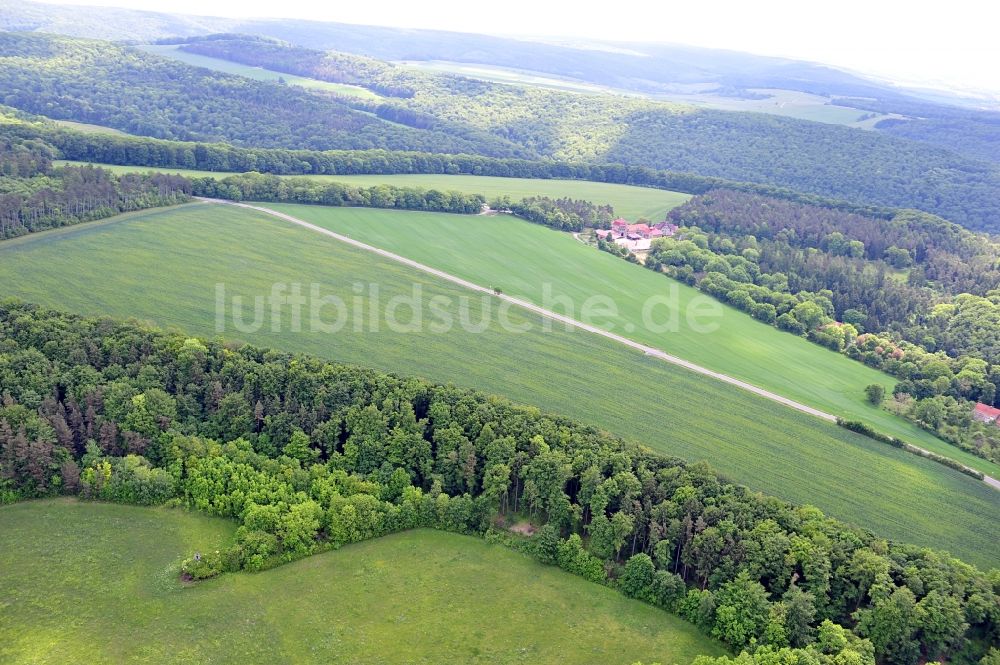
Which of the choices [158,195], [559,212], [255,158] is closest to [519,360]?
[559,212]

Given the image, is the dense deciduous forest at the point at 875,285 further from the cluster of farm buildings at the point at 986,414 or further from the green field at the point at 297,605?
the green field at the point at 297,605

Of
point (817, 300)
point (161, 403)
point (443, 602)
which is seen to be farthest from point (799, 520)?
point (817, 300)

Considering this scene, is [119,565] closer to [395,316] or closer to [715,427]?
[395,316]

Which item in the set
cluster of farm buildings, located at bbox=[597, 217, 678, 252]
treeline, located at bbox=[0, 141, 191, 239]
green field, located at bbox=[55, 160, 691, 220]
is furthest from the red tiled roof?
treeline, located at bbox=[0, 141, 191, 239]

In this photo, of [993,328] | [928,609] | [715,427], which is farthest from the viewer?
[993,328]

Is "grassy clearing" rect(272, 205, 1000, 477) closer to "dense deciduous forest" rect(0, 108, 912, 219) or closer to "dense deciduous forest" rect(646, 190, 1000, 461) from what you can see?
"dense deciduous forest" rect(646, 190, 1000, 461)

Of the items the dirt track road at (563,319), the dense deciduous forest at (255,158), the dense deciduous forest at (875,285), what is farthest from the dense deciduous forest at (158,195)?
the dense deciduous forest at (875,285)
